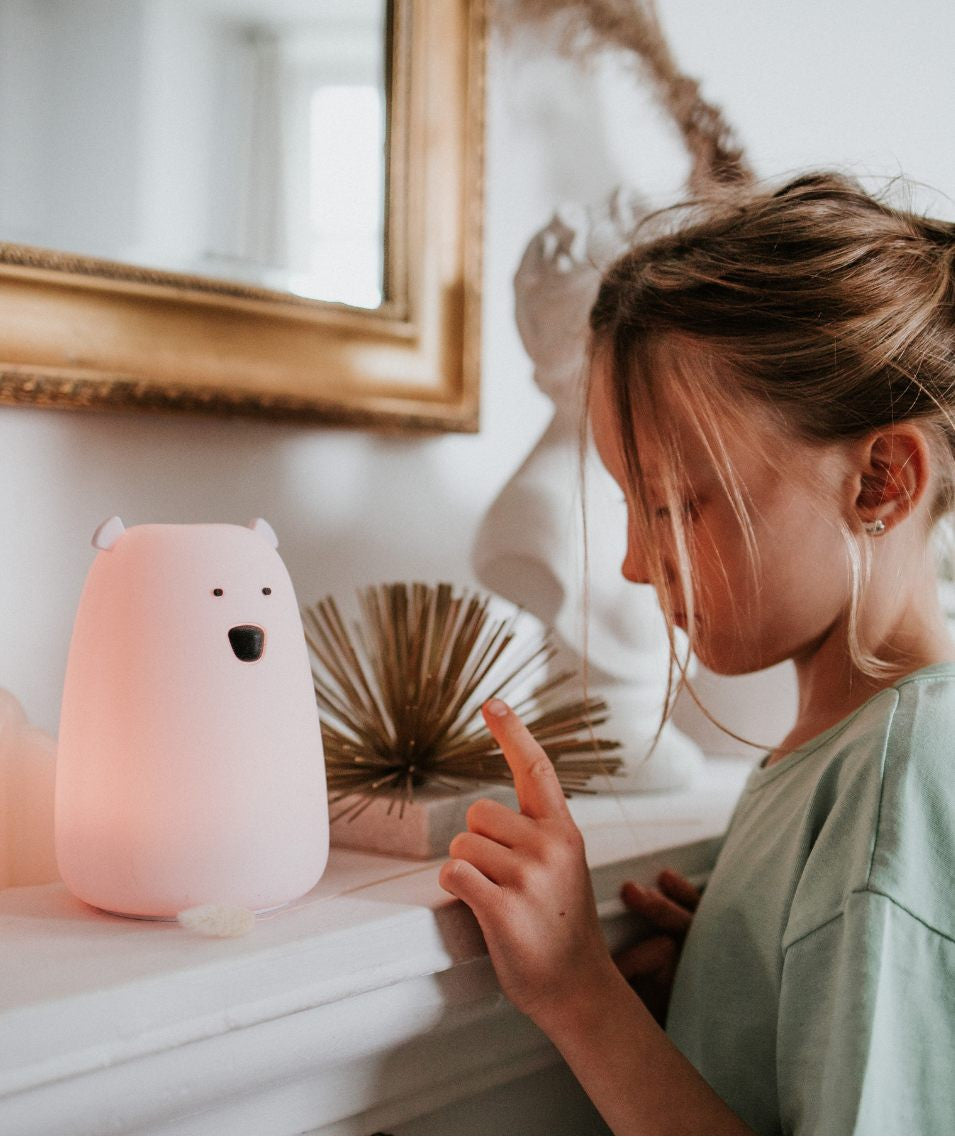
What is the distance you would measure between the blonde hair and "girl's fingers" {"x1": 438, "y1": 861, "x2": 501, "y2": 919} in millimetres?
201

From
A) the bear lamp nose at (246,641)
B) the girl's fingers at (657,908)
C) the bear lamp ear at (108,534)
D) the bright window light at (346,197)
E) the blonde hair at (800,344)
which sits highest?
the bright window light at (346,197)

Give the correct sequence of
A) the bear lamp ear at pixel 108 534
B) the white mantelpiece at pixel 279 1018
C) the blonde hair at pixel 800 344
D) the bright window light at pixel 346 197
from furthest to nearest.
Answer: the bright window light at pixel 346 197 < the blonde hair at pixel 800 344 < the bear lamp ear at pixel 108 534 < the white mantelpiece at pixel 279 1018

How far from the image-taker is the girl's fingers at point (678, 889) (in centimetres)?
72

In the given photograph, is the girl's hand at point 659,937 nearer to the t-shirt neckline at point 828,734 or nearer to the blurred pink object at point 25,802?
the t-shirt neckline at point 828,734

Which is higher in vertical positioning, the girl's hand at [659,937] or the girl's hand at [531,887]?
the girl's hand at [531,887]

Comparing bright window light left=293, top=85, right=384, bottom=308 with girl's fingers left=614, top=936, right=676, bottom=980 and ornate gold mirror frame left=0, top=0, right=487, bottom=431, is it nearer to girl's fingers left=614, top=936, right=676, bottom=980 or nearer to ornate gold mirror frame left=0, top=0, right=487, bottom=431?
Answer: ornate gold mirror frame left=0, top=0, right=487, bottom=431

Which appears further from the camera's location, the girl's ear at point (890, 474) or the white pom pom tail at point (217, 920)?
the girl's ear at point (890, 474)

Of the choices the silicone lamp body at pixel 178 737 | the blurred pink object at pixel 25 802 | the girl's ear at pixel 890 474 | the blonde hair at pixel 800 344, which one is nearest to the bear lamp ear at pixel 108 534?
the silicone lamp body at pixel 178 737

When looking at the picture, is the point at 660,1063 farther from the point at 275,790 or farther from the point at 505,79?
the point at 505,79

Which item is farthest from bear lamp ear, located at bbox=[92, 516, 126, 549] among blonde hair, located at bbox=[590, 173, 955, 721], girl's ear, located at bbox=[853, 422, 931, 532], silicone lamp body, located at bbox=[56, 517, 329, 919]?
girl's ear, located at bbox=[853, 422, 931, 532]

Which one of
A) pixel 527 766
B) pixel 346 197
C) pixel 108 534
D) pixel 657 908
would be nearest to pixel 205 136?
pixel 346 197

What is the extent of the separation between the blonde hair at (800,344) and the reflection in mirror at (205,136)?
0.26 meters

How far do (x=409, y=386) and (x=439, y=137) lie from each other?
204 mm

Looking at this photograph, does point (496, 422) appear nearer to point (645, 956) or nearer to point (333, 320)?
point (333, 320)
